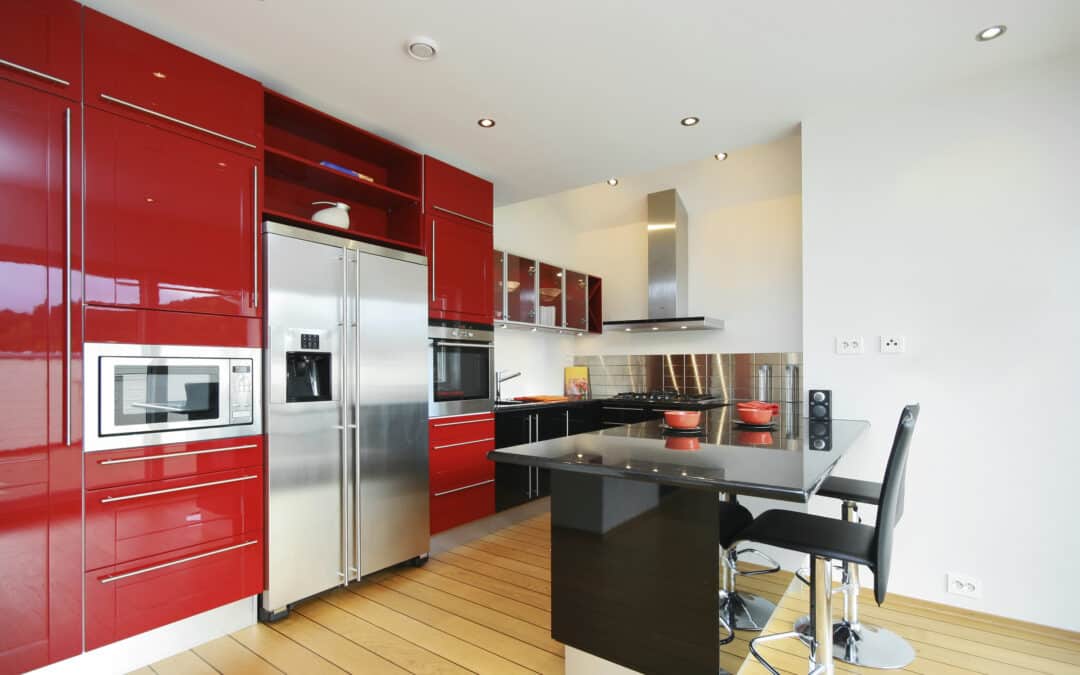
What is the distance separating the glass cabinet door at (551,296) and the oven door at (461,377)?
50.9 inches

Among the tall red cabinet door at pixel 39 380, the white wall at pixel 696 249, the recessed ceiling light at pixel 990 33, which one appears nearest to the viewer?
the tall red cabinet door at pixel 39 380

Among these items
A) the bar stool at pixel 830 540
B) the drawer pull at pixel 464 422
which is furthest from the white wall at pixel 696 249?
the bar stool at pixel 830 540

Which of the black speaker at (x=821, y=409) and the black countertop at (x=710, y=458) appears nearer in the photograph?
the black countertop at (x=710, y=458)

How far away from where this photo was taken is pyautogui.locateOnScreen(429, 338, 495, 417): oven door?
3.24 meters

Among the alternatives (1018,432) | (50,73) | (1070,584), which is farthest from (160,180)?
(1070,584)

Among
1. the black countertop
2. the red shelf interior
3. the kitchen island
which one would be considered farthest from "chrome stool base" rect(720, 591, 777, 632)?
the red shelf interior

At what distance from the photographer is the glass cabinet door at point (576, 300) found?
17.1 feet

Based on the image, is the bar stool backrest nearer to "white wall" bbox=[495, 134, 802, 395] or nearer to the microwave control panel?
the microwave control panel

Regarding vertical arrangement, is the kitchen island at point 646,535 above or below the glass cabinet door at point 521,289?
below

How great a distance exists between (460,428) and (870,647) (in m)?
2.30

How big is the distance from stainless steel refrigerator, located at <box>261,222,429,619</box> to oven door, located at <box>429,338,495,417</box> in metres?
0.15

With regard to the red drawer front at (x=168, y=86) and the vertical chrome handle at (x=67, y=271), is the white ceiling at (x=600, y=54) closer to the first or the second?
the red drawer front at (x=168, y=86)

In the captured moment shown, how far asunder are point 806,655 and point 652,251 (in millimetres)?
3515

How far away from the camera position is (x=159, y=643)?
2.10 metres
